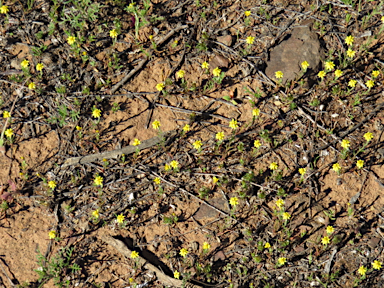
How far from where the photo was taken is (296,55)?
6.08m

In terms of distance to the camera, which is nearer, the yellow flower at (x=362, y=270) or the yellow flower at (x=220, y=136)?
the yellow flower at (x=362, y=270)

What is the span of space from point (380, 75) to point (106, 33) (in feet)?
15.1

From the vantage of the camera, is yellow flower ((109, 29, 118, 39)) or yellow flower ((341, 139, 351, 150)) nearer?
yellow flower ((341, 139, 351, 150))

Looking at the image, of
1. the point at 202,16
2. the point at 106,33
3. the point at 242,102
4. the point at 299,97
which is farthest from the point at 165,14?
the point at 299,97

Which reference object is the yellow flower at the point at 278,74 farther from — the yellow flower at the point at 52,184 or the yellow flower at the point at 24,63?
the yellow flower at the point at 24,63

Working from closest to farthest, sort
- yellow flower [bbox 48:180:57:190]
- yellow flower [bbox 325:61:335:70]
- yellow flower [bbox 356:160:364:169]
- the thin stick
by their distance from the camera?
yellow flower [bbox 48:180:57:190] → yellow flower [bbox 356:160:364:169] → yellow flower [bbox 325:61:335:70] → the thin stick

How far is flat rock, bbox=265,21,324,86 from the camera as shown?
600cm

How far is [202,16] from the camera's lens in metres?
6.31

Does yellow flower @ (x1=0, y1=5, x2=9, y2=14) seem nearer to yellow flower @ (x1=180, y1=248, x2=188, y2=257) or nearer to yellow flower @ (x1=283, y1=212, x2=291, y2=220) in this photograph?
yellow flower @ (x1=180, y1=248, x2=188, y2=257)

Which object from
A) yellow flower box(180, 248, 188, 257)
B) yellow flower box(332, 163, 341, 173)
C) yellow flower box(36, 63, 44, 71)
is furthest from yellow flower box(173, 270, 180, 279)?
yellow flower box(36, 63, 44, 71)

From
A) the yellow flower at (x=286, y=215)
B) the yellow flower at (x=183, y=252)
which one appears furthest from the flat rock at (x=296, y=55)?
the yellow flower at (x=183, y=252)

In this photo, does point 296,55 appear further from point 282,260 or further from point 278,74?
point 282,260

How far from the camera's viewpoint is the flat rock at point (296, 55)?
19.7ft

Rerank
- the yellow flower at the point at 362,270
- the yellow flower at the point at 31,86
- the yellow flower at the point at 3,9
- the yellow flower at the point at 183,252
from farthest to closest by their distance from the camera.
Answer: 1. the yellow flower at the point at 3,9
2. the yellow flower at the point at 31,86
3. the yellow flower at the point at 183,252
4. the yellow flower at the point at 362,270
